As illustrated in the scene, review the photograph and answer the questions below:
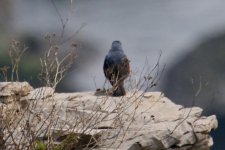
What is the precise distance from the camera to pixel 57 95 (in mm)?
8984

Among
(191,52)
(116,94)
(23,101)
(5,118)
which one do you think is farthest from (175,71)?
(5,118)

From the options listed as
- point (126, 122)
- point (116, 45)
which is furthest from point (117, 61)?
point (126, 122)

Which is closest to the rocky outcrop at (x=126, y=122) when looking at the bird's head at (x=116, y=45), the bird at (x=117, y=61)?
the bird at (x=117, y=61)

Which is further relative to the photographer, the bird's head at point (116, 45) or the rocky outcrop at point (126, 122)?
the bird's head at point (116, 45)

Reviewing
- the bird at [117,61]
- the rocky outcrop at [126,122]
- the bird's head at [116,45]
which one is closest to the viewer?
the rocky outcrop at [126,122]

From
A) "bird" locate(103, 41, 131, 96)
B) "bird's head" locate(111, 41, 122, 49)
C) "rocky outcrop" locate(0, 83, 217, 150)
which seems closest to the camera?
"rocky outcrop" locate(0, 83, 217, 150)

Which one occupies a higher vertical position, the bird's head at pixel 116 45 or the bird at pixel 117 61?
the bird's head at pixel 116 45

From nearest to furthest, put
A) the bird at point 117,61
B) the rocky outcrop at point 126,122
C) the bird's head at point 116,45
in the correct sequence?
the rocky outcrop at point 126,122, the bird at point 117,61, the bird's head at point 116,45

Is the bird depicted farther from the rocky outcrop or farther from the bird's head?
the rocky outcrop

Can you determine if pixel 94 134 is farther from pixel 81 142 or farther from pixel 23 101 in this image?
pixel 23 101

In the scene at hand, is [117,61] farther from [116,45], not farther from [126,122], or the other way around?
[126,122]

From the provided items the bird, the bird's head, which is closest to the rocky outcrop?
the bird

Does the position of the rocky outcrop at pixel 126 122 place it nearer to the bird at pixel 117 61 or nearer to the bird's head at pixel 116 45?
the bird at pixel 117 61

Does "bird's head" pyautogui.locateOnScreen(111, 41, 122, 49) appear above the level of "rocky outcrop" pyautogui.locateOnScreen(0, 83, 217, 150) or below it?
above
